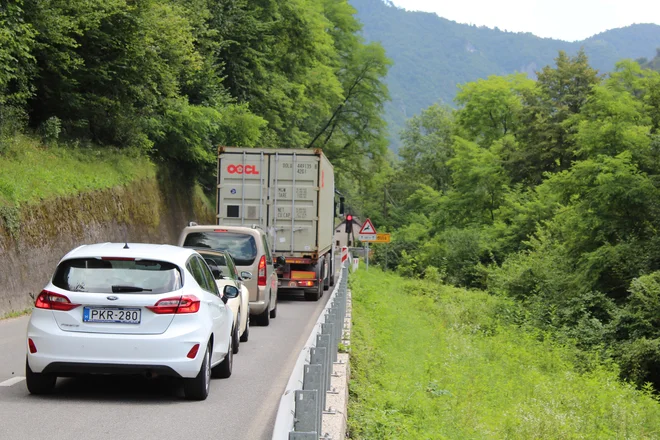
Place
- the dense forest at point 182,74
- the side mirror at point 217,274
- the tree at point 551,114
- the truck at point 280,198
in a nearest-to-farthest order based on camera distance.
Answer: the side mirror at point 217,274
the dense forest at point 182,74
the truck at point 280,198
the tree at point 551,114

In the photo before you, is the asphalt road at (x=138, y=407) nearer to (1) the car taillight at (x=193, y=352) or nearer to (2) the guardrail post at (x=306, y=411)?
(1) the car taillight at (x=193, y=352)

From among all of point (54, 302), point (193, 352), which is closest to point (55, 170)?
point (54, 302)

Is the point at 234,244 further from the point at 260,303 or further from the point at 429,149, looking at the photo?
the point at 429,149

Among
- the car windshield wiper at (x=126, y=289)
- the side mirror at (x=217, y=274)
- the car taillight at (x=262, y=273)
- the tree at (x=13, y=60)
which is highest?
the tree at (x=13, y=60)

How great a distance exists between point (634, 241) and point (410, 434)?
19.1 meters

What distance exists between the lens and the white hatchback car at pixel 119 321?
→ 839 cm

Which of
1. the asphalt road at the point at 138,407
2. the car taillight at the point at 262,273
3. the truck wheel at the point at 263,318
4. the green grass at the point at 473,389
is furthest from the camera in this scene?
the truck wheel at the point at 263,318

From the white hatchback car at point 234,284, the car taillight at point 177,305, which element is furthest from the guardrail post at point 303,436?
the white hatchback car at point 234,284

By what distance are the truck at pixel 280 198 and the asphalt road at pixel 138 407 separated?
1235 centimetres

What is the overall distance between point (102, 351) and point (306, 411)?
376 cm

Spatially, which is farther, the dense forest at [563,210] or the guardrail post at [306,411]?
the dense forest at [563,210]

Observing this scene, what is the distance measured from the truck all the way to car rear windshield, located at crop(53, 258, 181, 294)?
1528cm

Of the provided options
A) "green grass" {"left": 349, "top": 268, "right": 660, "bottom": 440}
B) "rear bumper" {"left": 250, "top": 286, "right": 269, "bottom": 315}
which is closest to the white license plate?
"green grass" {"left": 349, "top": 268, "right": 660, "bottom": 440}

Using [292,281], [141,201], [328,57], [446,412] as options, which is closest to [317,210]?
[292,281]
